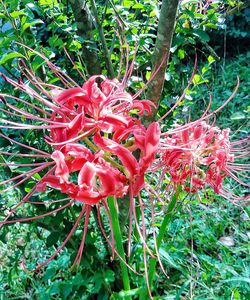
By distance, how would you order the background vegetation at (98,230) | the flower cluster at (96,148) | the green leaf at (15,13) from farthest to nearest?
the background vegetation at (98,230)
the green leaf at (15,13)
the flower cluster at (96,148)

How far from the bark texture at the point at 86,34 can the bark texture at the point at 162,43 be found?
0.22m

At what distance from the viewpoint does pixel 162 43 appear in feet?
4.49

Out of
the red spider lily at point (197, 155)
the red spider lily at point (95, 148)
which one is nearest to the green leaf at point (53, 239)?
the red spider lily at point (197, 155)

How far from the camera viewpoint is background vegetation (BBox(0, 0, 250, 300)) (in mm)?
1465

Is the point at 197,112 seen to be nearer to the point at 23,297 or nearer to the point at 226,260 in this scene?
the point at 226,260

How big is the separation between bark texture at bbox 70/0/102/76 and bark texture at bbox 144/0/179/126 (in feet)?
0.73

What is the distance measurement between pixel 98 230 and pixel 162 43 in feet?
2.34

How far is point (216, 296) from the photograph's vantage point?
1688 millimetres

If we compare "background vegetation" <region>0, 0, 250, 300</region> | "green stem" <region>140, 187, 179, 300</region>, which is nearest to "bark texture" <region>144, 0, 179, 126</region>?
"background vegetation" <region>0, 0, 250, 300</region>

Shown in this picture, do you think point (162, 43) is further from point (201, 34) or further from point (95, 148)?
point (95, 148)

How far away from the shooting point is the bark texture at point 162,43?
1320 mm

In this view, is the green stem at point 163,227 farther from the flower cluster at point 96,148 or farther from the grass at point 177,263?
the flower cluster at point 96,148

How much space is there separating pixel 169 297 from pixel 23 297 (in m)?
0.63

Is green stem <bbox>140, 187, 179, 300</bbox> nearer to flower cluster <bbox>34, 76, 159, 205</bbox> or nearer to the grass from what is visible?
the grass
